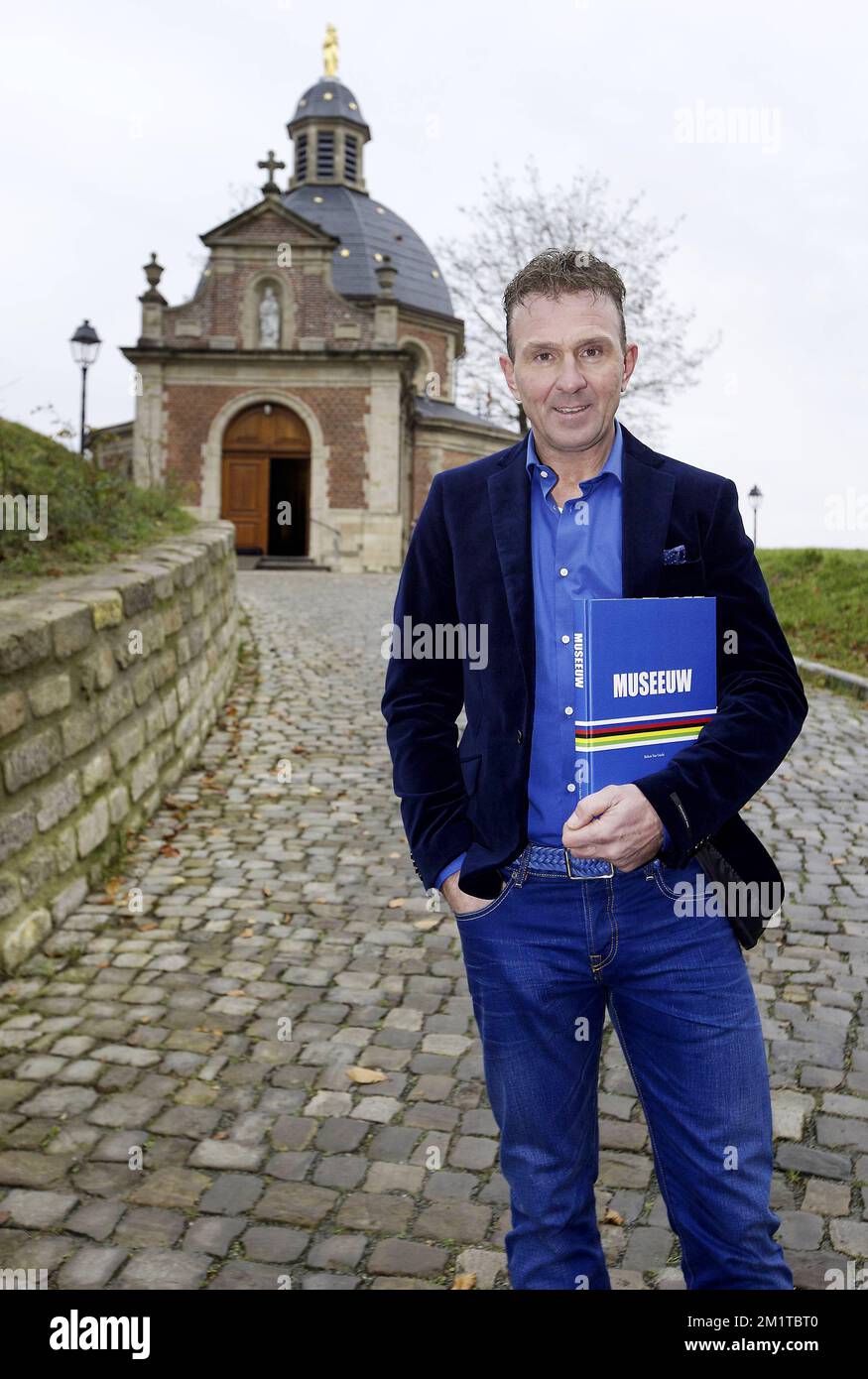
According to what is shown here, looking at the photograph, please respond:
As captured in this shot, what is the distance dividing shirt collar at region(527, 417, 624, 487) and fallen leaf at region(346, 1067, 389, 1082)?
8.25ft

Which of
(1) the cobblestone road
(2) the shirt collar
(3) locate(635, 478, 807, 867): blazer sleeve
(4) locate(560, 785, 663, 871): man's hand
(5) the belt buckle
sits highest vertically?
(2) the shirt collar

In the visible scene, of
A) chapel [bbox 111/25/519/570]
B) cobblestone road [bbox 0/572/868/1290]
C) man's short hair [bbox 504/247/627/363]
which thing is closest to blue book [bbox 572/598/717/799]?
man's short hair [bbox 504/247/627/363]

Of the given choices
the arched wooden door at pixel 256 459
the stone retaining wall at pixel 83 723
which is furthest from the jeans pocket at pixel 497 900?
the arched wooden door at pixel 256 459

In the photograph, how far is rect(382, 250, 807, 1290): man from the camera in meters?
1.91

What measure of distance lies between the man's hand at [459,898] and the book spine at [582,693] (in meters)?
0.32

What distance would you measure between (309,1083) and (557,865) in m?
2.18

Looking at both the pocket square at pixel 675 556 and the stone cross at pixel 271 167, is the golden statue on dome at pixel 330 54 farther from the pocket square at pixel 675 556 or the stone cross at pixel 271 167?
the pocket square at pixel 675 556

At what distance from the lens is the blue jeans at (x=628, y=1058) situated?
190 cm

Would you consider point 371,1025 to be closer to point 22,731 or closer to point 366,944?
point 366,944

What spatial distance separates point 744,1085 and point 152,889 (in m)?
4.46

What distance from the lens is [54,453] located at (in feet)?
34.8

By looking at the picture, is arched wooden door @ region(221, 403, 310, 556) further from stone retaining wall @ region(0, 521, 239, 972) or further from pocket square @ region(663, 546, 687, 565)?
pocket square @ region(663, 546, 687, 565)

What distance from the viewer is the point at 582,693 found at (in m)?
1.84

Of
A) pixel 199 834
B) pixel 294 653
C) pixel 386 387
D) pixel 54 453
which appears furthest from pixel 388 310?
pixel 199 834
